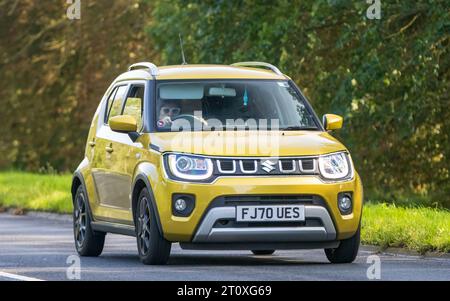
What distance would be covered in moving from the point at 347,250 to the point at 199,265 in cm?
138

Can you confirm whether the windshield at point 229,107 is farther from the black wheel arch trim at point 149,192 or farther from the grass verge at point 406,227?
the grass verge at point 406,227

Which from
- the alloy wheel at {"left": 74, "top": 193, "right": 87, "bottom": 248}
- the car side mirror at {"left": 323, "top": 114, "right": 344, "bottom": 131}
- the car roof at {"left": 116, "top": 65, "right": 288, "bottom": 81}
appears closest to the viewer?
the car side mirror at {"left": 323, "top": 114, "right": 344, "bottom": 131}

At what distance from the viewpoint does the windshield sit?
15258mm

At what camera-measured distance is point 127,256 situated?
16.6 meters

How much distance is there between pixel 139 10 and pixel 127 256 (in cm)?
3049

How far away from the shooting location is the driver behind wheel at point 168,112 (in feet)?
50.1

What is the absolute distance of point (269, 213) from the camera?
46.5ft

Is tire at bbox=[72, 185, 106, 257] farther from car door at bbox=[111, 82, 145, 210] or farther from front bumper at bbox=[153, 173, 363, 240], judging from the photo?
front bumper at bbox=[153, 173, 363, 240]

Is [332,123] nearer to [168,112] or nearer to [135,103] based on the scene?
[168,112]

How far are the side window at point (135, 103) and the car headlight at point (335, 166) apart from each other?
2030 mm

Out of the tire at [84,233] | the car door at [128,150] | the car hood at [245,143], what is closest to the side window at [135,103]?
the car door at [128,150]

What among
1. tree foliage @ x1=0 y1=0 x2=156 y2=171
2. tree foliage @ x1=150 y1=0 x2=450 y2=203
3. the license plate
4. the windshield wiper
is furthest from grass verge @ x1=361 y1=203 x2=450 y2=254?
tree foliage @ x1=0 y1=0 x2=156 y2=171
